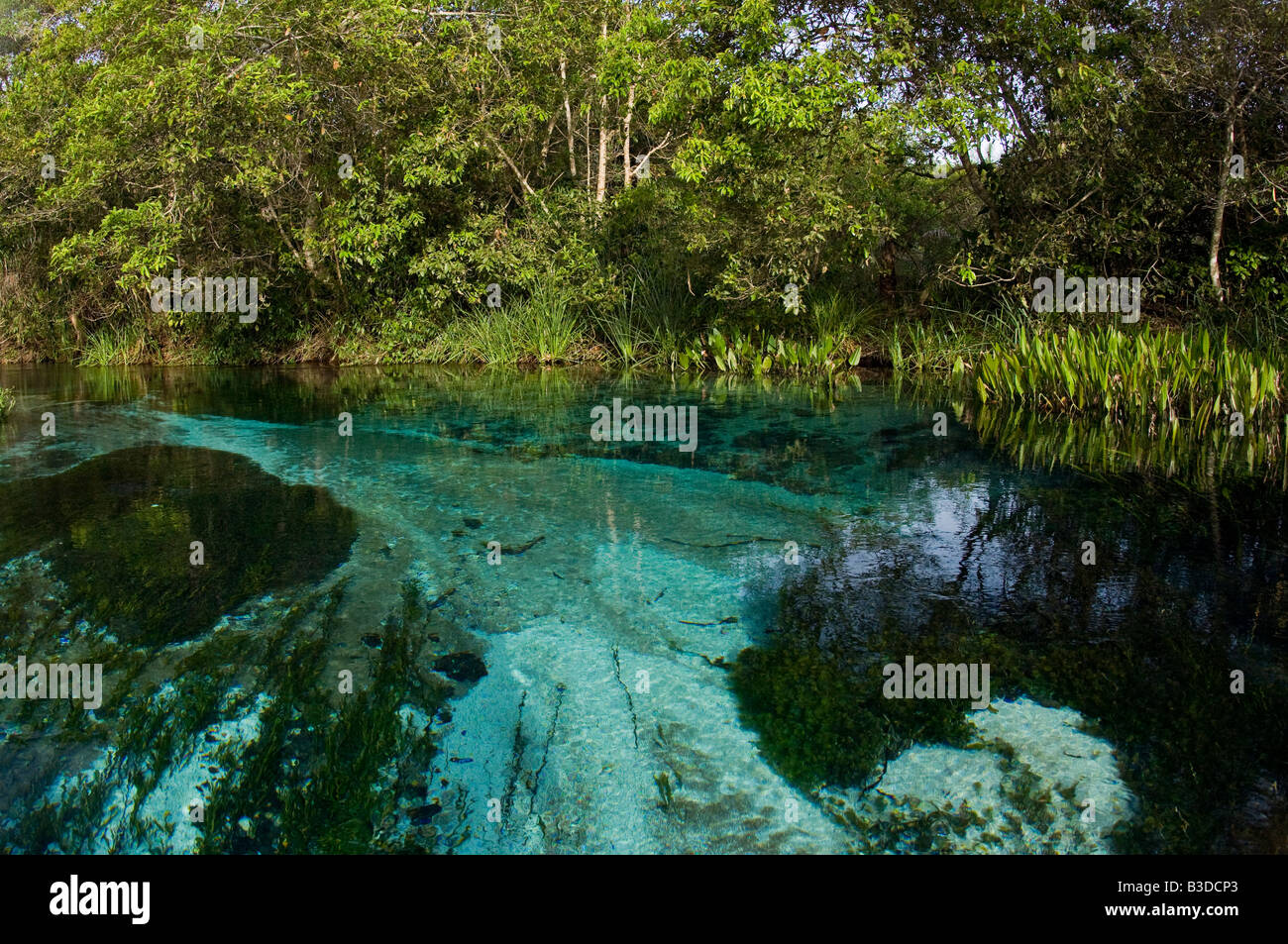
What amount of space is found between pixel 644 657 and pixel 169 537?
3.54 m

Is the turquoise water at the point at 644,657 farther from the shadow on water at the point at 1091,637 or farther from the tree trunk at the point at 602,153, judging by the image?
the tree trunk at the point at 602,153

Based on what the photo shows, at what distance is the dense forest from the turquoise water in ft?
18.3

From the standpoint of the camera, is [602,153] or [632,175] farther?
[632,175]

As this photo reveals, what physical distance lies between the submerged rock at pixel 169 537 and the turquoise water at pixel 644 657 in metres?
0.03

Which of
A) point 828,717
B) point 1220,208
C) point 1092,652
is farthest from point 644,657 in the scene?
point 1220,208

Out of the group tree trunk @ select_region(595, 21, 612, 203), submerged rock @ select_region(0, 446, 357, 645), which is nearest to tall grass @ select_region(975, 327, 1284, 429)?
submerged rock @ select_region(0, 446, 357, 645)

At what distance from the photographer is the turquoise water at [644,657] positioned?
2754mm

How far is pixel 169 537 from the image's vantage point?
5.62m

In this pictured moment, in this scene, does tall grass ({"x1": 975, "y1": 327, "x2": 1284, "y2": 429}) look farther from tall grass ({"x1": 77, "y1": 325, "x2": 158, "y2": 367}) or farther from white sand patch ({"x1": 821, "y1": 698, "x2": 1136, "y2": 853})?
tall grass ({"x1": 77, "y1": 325, "x2": 158, "y2": 367})

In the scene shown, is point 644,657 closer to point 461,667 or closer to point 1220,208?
point 461,667

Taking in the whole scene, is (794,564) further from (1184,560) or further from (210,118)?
(210,118)

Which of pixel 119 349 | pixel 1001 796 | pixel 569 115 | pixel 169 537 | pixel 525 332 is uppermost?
pixel 569 115

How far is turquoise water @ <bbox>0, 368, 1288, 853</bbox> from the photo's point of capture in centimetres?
275
